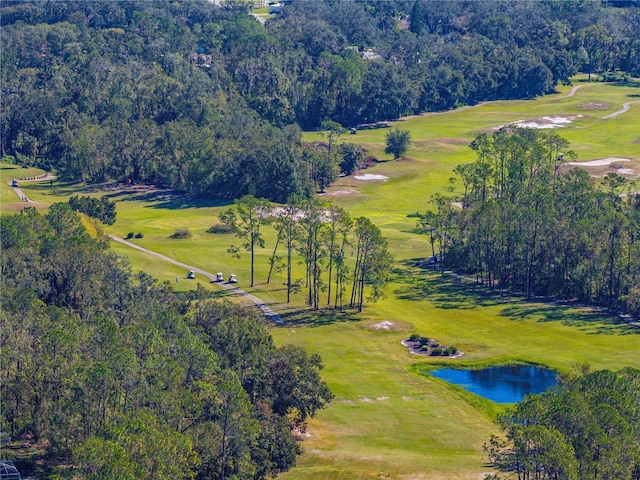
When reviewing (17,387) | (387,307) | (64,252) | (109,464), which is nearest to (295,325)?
(387,307)

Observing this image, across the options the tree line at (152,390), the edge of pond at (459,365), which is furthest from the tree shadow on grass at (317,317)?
the tree line at (152,390)

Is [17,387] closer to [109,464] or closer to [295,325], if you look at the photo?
[109,464]

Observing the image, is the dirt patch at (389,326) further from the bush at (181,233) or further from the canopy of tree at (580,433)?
the bush at (181,233)

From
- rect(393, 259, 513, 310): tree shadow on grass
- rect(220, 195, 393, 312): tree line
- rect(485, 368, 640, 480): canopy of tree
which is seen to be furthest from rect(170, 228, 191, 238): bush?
rect(485, 368, 640, 480): canopy of tree

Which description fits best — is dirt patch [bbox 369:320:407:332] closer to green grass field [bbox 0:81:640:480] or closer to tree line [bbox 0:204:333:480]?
green grass field [bbox 0:81:640:480]

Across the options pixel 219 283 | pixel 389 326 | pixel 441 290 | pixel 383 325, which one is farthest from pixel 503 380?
pixel 219 283

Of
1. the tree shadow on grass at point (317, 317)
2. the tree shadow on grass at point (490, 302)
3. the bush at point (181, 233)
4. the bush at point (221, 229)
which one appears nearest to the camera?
the tree shadow on grass at point (317, 317)
